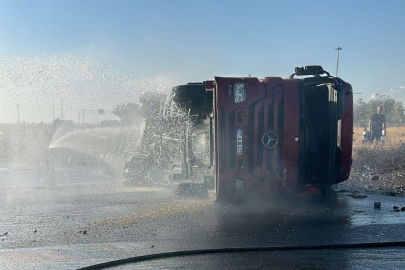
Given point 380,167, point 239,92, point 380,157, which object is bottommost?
point 380,167

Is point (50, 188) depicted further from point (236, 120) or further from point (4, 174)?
point (236, 120)

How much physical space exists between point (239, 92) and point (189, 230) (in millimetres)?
2605

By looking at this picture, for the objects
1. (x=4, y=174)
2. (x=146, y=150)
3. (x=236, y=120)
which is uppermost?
(x=236, y=120)

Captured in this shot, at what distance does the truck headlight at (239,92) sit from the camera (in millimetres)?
7910

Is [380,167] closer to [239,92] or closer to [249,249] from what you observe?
[239,92]

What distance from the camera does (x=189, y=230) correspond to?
659cm

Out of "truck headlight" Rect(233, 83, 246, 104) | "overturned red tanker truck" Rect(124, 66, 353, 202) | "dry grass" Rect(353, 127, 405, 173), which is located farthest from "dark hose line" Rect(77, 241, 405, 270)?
"dry grass" Rect(353, 127, 405, 173)

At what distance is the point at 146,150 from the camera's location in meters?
12.9

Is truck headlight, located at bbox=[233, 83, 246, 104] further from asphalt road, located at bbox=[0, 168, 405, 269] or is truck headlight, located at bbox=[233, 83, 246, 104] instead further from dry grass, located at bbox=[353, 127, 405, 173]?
dry grass, located at bbox=[353, 127, 405, 173]

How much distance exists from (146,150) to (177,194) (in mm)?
3152

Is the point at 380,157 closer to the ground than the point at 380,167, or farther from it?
farther from it

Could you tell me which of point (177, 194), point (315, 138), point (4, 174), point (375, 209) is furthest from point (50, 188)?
point (375, 209)

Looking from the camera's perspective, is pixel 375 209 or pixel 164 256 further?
pixel 375 209

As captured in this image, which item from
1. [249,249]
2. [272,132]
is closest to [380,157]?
[272,132]
